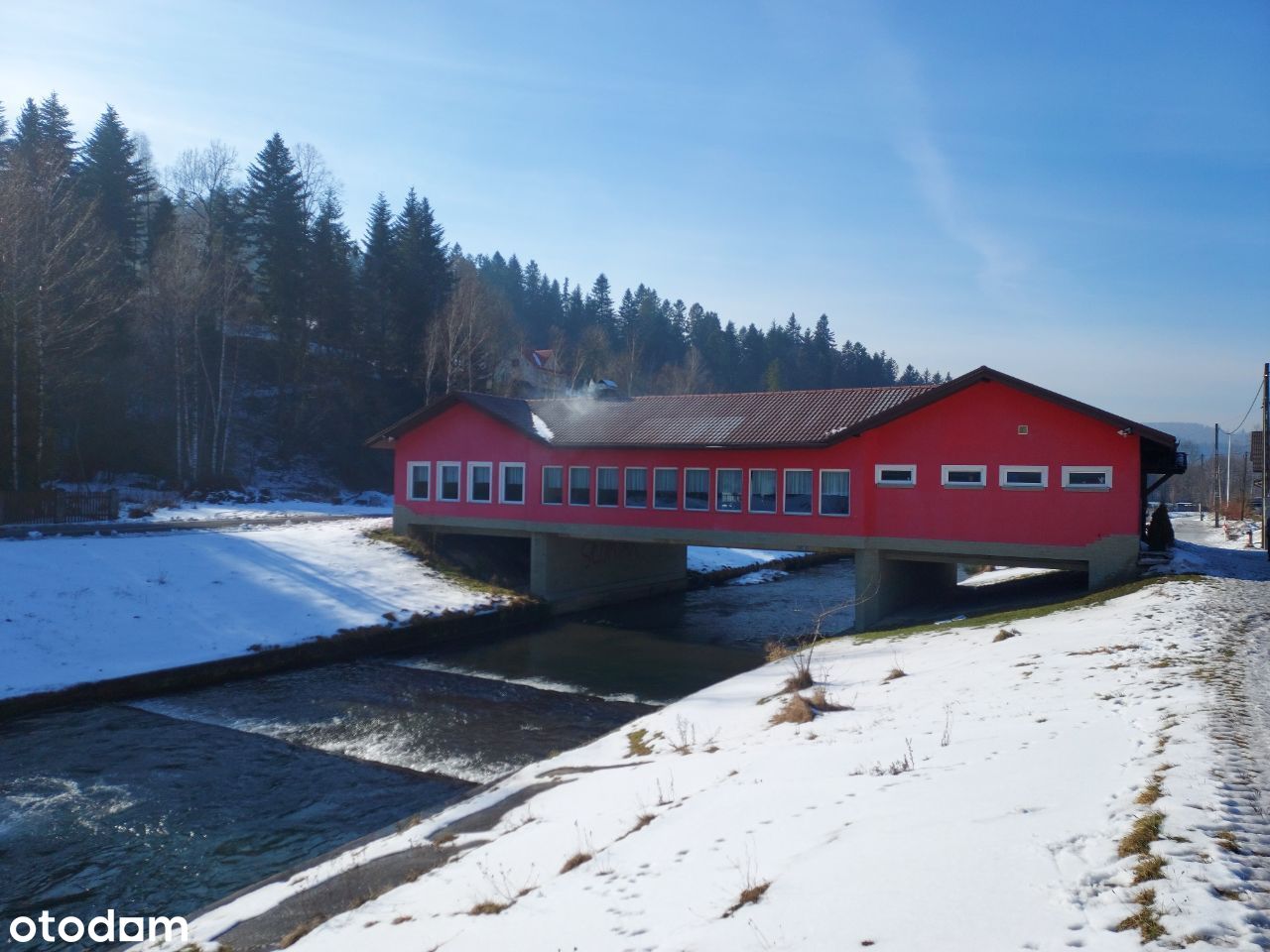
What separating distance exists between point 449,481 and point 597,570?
21.4ft

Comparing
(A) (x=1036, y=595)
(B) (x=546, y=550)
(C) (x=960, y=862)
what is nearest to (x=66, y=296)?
(B) (x=546, y=550)

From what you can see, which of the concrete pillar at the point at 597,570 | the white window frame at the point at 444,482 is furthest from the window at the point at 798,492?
the white window frame at the point at 444,482

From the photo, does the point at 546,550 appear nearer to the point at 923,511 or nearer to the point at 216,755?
the point at 923,511

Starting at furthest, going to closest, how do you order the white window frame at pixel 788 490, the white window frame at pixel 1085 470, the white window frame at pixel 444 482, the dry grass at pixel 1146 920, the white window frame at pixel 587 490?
the white window frame at pixel 444 482 → the white window frame at pixel 587 490 → the white window frame at pixel 788 490 → the white window frame at pixel 1085 470 → the dry grass at pixel 1146 920

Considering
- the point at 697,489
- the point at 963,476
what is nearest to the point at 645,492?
the point at 697,489

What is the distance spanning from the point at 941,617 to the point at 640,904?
1734 cm

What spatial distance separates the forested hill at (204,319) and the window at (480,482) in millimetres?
15084

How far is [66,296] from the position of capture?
1497 inches

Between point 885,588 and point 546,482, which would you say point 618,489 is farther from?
point 885,588

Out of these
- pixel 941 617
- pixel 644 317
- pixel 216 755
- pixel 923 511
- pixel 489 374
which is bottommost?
pixel 216 755

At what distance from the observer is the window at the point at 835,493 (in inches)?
962

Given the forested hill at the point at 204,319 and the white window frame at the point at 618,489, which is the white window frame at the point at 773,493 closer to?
the white window frame at the point at 618,489

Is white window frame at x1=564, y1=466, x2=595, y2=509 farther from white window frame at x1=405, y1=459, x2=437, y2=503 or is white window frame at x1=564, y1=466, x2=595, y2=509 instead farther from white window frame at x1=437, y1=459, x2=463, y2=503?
white window frame at x1=405, y1=459, x2=437, y2=503

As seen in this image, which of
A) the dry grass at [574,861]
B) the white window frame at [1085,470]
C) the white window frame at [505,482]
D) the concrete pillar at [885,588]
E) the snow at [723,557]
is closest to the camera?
the dry grass at [574,861]
